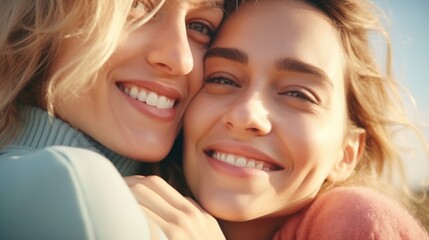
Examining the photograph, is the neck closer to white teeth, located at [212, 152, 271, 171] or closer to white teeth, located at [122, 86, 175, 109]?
white teeth, located at [212, 152, 271, 171]

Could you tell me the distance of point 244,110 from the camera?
2.36 m

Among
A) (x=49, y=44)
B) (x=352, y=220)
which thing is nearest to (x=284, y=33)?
(x=352, y=220)

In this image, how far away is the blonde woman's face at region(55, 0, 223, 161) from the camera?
240 centimetres

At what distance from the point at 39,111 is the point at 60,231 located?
1.22 meters

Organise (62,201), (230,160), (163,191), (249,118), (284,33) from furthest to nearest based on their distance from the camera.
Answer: (284,33) < (230,160) < (249,118) < (163,191) < (62,201)

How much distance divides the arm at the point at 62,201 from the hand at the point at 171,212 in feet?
1.50

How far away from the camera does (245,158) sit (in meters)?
2.41

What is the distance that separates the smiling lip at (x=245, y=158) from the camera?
2.41 m

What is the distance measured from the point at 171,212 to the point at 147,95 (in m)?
0.64

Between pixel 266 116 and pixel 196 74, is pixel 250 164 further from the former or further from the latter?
pixel 196 74

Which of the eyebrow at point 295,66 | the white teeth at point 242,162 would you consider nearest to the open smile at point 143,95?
the white teeth at point 242,162

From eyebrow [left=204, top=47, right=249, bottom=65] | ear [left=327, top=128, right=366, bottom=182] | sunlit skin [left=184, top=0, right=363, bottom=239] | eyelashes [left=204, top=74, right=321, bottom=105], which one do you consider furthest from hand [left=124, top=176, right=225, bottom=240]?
ear [left=327, top=128, right=366, bottom=182]

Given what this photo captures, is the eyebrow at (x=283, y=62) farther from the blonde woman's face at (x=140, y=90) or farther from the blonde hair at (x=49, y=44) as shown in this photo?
the blonde hair at (x=49, y=44)

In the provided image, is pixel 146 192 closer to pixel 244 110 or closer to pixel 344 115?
pixel 244 110
